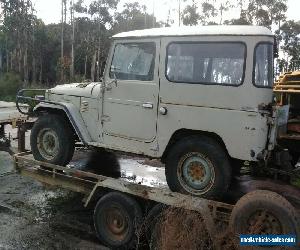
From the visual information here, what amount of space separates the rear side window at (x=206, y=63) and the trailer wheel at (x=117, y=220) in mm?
1773

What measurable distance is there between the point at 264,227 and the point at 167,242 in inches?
44.4

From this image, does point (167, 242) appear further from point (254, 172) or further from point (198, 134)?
point (254, 172)

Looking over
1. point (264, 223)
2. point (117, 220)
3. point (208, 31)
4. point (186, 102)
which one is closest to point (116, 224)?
point (117, 220)

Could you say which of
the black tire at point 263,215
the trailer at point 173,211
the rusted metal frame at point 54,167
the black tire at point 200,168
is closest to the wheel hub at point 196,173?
the black tire at point 200,168

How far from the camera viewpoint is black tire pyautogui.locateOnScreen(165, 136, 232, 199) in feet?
17.6

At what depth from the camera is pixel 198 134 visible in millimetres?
5594

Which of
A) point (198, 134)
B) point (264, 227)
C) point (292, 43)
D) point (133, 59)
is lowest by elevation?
point (264, 227)

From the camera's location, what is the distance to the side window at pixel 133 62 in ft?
19.2

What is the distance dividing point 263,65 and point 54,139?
340 centimetres

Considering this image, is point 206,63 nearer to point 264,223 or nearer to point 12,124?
Answer: point 264,223

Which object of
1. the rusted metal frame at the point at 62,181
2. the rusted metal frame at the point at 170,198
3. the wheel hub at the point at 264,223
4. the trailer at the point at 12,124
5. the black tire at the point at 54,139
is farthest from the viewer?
the trailer at the point at 12,124

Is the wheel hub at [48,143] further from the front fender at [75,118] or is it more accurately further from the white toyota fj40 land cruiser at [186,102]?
the front fender at [75,118]

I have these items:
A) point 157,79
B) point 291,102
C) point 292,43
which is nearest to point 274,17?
point 292,43

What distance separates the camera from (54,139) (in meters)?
6.72
